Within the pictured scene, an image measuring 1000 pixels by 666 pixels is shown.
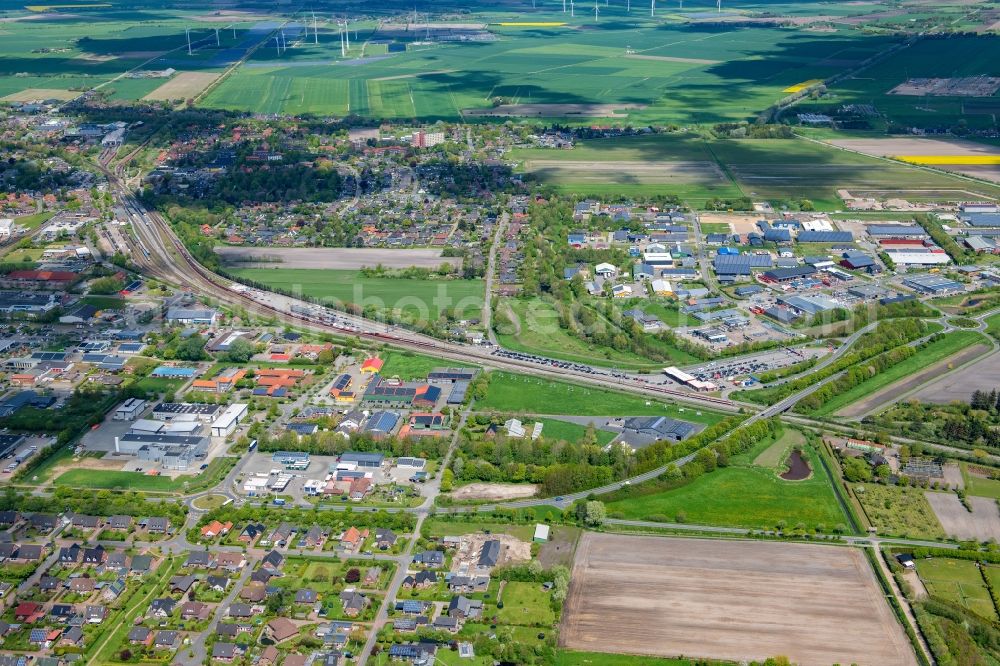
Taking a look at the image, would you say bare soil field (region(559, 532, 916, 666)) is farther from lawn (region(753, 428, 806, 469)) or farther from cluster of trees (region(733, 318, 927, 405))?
cluster of trees (region(733, 318, 927, 405))

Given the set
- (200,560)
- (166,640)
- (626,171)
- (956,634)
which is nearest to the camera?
(956,634)

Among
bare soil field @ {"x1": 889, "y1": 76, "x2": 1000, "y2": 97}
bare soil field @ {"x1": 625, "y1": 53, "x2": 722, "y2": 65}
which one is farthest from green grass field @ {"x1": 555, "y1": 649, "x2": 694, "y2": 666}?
bare soil field @ {"x1": 625, "y1": 53, "x2": 722, "y2": 65}

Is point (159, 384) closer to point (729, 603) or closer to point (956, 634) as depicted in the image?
point (729, 603)

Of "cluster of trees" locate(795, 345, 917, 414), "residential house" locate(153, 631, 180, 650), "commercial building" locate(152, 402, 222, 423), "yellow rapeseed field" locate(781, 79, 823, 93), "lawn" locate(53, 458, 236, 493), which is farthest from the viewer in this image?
"yellow rapeseed field" locate(781, 79, 823, 93)

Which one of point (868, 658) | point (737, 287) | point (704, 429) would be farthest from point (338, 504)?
point (737, 287)

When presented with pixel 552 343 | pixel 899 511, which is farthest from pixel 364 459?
pixel 899 511

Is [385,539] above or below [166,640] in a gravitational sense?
above

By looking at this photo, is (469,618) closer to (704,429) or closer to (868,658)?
(868,658)

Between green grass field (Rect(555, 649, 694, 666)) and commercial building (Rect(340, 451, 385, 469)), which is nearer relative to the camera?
green grass field (Rect(555, 649, 694, 666))
